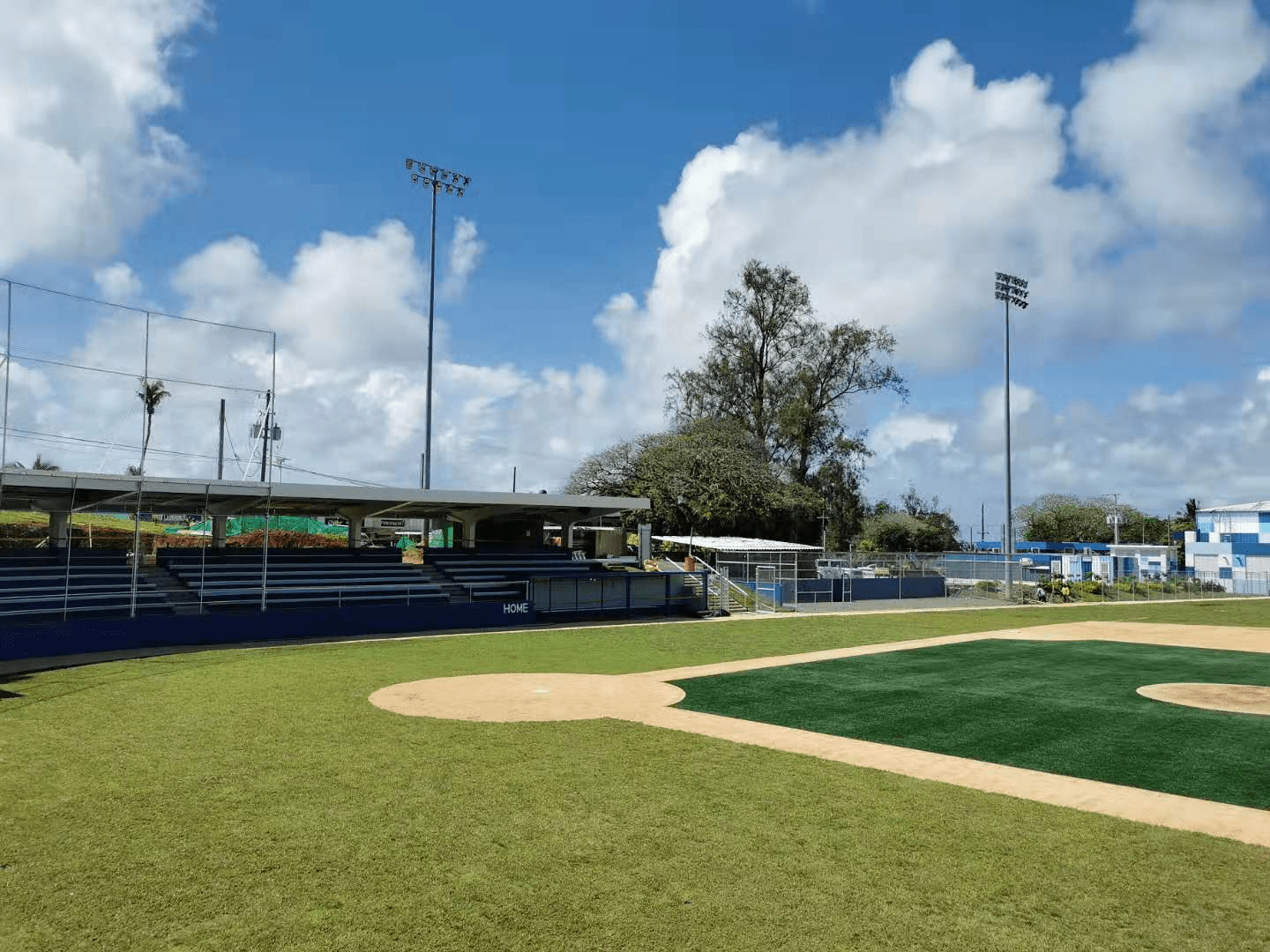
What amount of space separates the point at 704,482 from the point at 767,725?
3736 cm

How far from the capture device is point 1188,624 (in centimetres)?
3175

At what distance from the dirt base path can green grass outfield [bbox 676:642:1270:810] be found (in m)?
0.43

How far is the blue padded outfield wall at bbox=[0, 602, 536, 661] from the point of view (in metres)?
19.4

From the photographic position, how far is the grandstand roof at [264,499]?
843 inches

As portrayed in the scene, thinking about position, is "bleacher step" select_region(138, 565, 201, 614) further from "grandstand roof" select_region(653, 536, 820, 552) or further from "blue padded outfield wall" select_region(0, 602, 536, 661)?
"grandstand roof" select_region(653, 536, 820, 552)

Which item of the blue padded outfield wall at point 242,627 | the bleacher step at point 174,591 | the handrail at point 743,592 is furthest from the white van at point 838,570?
the bleacher step at point 174,591

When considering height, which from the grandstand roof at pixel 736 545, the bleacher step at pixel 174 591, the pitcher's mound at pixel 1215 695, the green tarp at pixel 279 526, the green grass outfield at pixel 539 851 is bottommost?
the pitcher's mound at pixel 1215 695

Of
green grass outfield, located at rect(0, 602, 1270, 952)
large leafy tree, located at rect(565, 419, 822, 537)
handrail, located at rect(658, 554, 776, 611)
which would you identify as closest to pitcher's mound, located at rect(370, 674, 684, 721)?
green grass outfield, located at rect(0, 602, 1270, 952)

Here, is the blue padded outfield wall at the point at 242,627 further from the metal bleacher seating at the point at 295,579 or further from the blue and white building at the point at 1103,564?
the blue and white building at the point at 1103,564

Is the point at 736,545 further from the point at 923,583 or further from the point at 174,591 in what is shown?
the point at 174,591

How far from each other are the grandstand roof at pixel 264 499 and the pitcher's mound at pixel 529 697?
1012 centimetres

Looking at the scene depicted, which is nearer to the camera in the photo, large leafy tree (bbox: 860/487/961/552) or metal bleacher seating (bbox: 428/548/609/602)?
metal bleacher seating (bbox: 428/548/609/602)

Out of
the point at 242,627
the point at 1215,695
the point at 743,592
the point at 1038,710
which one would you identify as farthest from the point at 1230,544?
the point at 242,627

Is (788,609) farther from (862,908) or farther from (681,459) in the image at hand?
(862,908)
